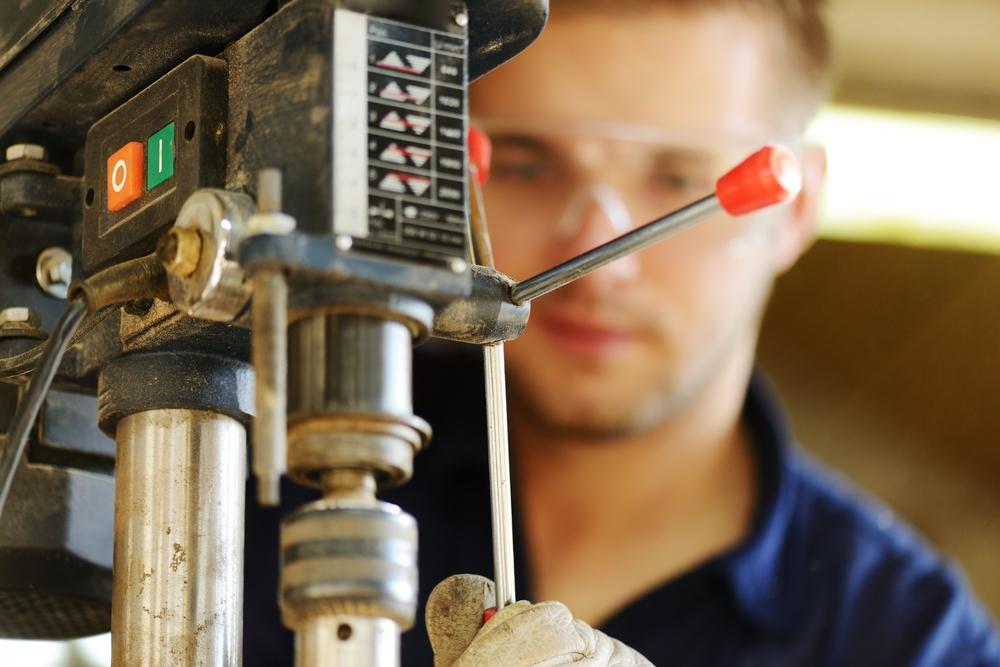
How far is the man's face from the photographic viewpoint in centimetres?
211

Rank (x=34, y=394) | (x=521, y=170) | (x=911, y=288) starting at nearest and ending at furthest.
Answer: (x=34, y=394) → (x=521, y=170) → (x=911, y=288)

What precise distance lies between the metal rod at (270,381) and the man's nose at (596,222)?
1452 millimetres

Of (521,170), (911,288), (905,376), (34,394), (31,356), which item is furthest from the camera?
(905,376)

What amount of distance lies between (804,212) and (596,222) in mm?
495

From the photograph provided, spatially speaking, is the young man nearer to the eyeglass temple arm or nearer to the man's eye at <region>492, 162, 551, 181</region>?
the man's eye at <region>492, 162, 551, 181</region>

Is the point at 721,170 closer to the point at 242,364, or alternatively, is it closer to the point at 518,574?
the point at 518,574

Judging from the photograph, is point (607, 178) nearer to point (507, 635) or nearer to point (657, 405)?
point (657, 405)

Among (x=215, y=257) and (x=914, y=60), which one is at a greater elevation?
(x=914, y=60)

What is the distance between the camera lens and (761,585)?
6.78 feet

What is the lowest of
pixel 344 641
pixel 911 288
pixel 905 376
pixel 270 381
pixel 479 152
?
pixel 344 641

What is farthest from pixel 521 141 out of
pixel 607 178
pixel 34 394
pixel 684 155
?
pixel 34 394

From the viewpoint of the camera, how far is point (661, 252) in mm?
2082

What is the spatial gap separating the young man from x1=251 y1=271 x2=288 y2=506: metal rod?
142 cm

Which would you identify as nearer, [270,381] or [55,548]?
[270,381]
